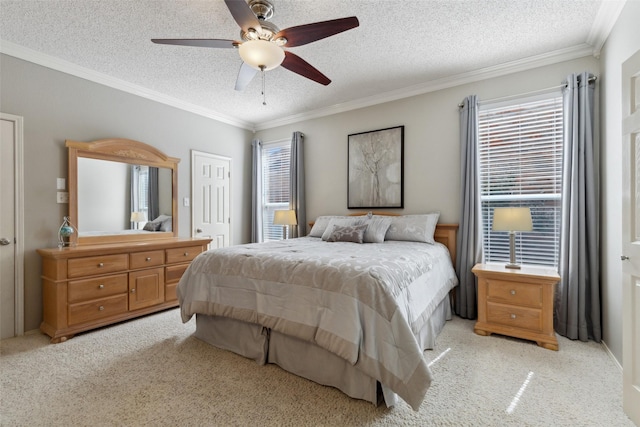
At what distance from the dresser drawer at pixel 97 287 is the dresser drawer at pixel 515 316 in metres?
3.70

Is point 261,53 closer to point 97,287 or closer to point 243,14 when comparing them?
point 243,14

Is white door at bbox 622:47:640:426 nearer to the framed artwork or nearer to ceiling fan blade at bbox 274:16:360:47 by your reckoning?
ceiling fan blade at bbox 274:16:360:47

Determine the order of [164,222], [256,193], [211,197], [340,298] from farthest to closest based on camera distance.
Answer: [256,193] < [211,197] < [164,222] < [340,298]

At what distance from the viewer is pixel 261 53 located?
2041mm

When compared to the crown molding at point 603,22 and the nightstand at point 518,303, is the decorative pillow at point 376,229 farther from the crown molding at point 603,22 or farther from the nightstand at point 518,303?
the crown molding at point 603,22

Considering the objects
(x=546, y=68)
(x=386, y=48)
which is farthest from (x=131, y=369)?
(x=546, y=68)

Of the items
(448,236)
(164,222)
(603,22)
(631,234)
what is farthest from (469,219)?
(164,222)

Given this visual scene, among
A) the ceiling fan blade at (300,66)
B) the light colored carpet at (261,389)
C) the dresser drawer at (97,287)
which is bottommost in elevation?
the light colored carpet at (261,389)

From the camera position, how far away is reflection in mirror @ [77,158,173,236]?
10.8ft

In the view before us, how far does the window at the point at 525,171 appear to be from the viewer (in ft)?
10.0

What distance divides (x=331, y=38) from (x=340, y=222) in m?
2.10

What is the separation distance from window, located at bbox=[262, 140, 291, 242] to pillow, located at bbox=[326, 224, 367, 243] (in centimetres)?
179

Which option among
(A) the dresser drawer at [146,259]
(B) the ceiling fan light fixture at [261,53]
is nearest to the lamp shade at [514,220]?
(B) the ceiling fan light fixture at [261,53]

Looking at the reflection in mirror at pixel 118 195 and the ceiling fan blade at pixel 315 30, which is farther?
the reflection in mirror at pixel 118 195
